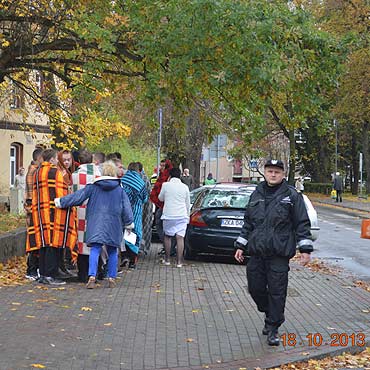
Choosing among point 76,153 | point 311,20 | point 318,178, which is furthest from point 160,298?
point 318,178

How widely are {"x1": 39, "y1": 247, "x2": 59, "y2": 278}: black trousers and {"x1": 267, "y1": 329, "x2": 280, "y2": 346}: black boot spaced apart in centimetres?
433

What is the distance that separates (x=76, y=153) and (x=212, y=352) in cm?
694

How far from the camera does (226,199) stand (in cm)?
1572

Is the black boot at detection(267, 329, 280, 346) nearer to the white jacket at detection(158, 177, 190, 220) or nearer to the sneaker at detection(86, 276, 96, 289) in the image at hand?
the sneaker at detection(86, 276, 96, 289)

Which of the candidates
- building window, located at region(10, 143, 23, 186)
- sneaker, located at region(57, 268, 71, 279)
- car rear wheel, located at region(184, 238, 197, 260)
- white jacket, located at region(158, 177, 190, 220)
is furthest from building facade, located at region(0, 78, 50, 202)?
sneaker, located at region(57, 268, 71, 279)

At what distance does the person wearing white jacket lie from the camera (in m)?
14.3

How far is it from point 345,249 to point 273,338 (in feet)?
42.2

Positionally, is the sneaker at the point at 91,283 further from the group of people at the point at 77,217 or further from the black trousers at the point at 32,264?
the black trousers at the point at 32,264

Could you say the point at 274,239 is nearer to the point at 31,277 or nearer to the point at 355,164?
the point at 31,277

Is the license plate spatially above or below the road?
above

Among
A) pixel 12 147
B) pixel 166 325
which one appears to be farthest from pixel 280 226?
pixel 12 147

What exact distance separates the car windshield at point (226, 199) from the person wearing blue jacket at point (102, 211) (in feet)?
14.7

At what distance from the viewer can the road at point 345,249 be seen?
1633 centimetres

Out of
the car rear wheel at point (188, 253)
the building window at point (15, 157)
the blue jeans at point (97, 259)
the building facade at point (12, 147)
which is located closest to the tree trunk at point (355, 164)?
the building facade at point (12, 147)
